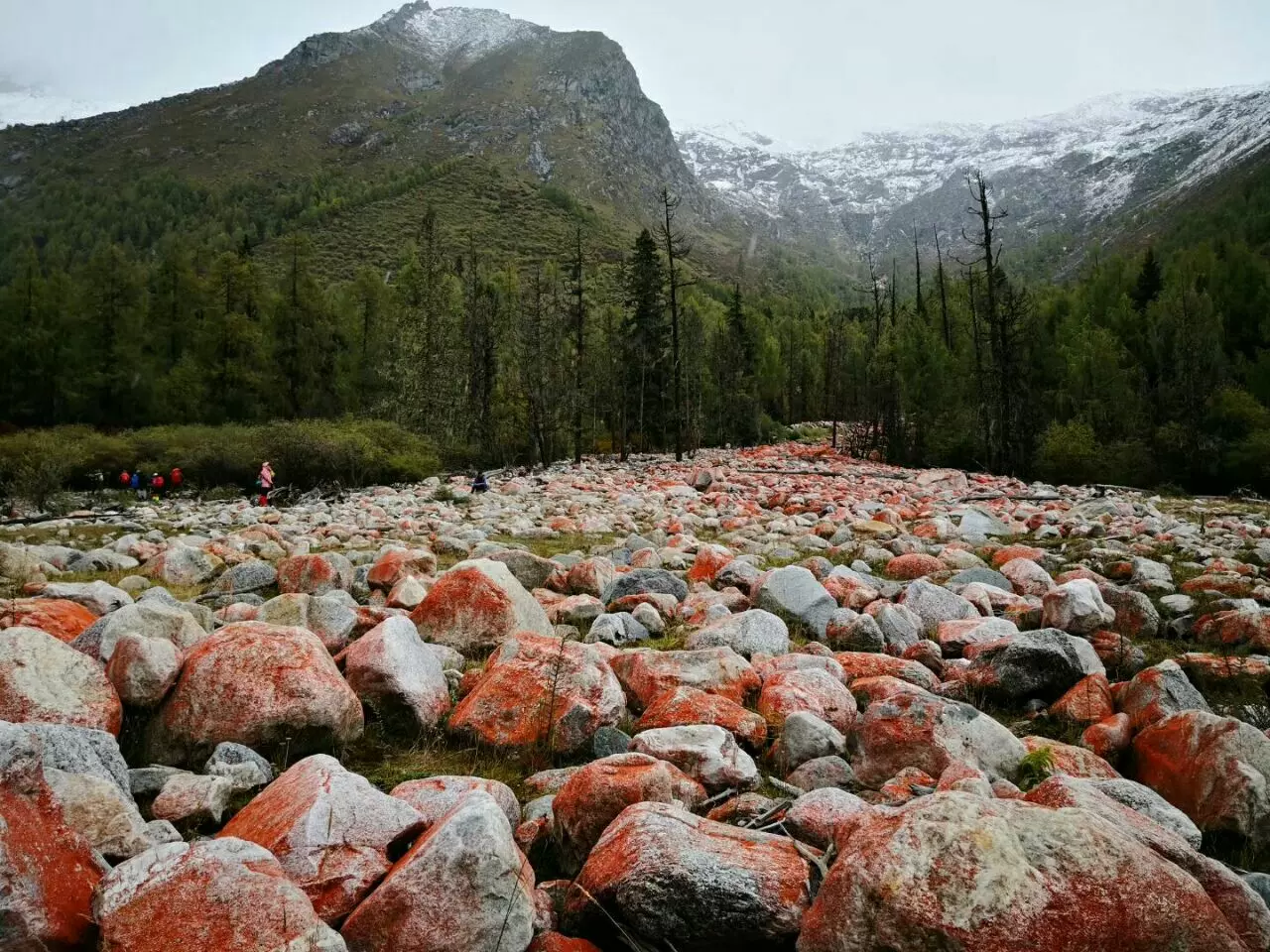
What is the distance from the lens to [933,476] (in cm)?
2027

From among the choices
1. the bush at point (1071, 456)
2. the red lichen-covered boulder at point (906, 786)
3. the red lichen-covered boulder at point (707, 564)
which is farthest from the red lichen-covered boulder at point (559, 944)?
the bush at point (1071, 456)

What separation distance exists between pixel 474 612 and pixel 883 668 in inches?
108

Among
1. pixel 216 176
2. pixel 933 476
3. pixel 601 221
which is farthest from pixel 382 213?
pixel 933 476

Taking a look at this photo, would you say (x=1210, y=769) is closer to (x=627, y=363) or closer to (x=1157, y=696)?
(x=1157, y=696)

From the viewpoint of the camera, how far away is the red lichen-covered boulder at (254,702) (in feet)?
9.90

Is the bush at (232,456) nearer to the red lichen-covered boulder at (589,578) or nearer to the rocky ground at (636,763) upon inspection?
the rocky ground at (636,763)

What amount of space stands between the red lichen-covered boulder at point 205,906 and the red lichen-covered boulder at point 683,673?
7.39ft

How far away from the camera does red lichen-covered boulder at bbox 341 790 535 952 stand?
1.84 meters

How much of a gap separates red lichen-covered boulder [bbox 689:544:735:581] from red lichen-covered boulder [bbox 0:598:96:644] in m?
4.92

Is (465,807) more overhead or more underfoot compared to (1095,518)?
more overhead

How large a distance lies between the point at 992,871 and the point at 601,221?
495ft

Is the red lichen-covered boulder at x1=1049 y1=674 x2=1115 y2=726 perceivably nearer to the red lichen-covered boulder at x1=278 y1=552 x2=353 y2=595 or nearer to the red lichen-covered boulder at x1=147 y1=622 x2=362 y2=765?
the red lichen-covered boulder at x1=147 y1=622 x2=362 y2=765

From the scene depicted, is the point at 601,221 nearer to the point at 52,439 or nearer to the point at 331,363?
the point at 331,363

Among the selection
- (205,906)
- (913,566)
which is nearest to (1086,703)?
(913,566)
